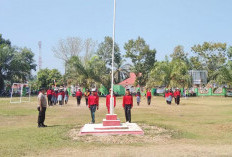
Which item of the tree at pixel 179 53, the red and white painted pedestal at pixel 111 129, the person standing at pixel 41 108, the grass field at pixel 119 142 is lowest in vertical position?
the grass field at pixel 119 142

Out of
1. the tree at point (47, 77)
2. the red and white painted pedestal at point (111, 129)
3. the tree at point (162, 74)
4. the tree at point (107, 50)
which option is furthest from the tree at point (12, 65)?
the red and white painted pedestal at point (111, 129)

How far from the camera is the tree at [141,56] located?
53156 mm

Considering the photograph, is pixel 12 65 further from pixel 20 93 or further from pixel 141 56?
pixel 141 56

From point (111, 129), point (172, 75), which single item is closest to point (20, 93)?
point (172, 75)

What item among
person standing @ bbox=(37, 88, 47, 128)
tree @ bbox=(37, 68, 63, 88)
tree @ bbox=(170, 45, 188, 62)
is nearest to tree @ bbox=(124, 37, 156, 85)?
tree @ bbox=(170, 45, 188, 62)

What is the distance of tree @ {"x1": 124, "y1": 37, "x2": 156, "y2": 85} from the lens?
53.2 metres

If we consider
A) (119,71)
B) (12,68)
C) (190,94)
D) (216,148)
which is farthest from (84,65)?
(216,148)

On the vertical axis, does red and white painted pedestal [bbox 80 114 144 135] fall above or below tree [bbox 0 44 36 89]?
below

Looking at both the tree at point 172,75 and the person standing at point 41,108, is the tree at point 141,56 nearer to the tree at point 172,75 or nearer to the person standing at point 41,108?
the tree at point 172,75

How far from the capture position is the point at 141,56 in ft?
175

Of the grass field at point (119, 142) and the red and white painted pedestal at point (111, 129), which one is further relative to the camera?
the red and white painted pedestal at point (111, 129)

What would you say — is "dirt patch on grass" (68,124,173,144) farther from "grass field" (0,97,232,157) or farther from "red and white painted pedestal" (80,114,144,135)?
"red and white painted pedestal" (80,114,144,135)

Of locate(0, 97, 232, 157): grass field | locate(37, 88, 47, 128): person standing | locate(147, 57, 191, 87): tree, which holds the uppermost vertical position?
locate(147, 57, 191, 87): tree

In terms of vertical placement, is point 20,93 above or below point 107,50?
below
